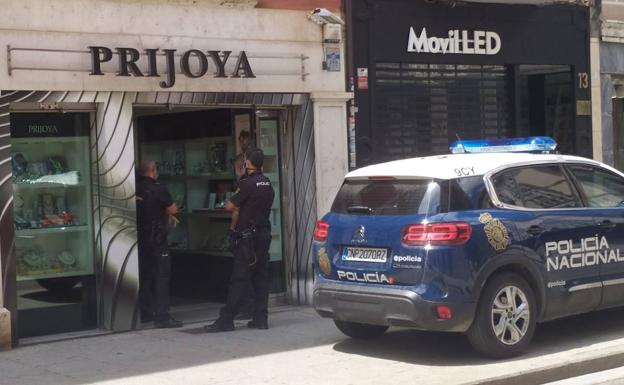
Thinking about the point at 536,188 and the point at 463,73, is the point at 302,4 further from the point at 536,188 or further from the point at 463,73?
the point at 536,188

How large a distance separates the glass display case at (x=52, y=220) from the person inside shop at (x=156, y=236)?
2.01ft

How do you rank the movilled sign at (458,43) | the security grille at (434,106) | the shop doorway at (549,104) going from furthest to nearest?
1. the shop doorway at (549,104)
2. the movilled sign at (458,43)
3. the security grille at (434,106)

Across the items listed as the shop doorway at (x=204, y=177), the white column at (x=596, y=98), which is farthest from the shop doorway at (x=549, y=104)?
the shop doorway at (x=204, y=177)

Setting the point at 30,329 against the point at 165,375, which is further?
the point at 30,329

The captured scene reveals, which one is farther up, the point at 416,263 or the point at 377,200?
the point at 377,200

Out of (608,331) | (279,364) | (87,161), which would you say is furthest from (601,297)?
(87,161)

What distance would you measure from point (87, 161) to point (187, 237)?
9.33 ft

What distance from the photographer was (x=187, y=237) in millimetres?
12492

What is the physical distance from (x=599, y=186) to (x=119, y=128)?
4.94 meters

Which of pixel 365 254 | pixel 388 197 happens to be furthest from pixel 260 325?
pixel 388 197

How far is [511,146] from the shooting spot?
9727mm

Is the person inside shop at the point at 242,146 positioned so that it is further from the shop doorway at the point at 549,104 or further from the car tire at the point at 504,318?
the shop doorway at the point at 549,104

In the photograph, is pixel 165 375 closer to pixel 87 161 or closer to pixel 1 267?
pixel 1 267

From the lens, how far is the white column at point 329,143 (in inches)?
449
